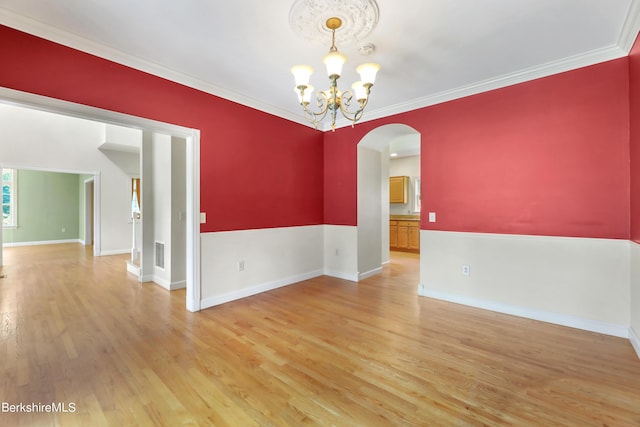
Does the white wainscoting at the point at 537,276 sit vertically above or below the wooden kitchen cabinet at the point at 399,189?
below

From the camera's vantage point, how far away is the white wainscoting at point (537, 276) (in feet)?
8.68

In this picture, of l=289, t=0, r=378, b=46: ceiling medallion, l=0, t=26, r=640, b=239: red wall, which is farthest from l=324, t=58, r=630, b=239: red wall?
l=289, t=0, r=378, b=46: ceiling medallion

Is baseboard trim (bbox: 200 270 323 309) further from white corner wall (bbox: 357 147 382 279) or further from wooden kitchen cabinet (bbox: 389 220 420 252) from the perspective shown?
wooden kitchen cabinet (bbox: 389 220 420 252)

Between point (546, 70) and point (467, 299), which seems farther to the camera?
point (467, 299)

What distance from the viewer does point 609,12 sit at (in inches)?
83.3

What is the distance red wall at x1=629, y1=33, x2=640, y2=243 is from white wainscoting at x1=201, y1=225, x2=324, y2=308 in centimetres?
379

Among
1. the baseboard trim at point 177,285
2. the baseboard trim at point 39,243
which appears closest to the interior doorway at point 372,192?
the baseboard trim at point 177,285

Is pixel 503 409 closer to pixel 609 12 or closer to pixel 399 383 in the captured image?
pixel 399 383

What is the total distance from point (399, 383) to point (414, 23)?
2.76 meters

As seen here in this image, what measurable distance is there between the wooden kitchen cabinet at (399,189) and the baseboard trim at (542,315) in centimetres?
463

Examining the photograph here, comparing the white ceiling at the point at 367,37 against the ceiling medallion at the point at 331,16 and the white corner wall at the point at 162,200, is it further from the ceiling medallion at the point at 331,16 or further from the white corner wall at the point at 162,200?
the white corner wall at the point at 162,200

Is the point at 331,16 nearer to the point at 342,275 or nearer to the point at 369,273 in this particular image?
the point at 342,275

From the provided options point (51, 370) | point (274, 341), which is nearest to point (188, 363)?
point (274, 341)

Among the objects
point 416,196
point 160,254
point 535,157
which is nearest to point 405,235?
point 416,196
